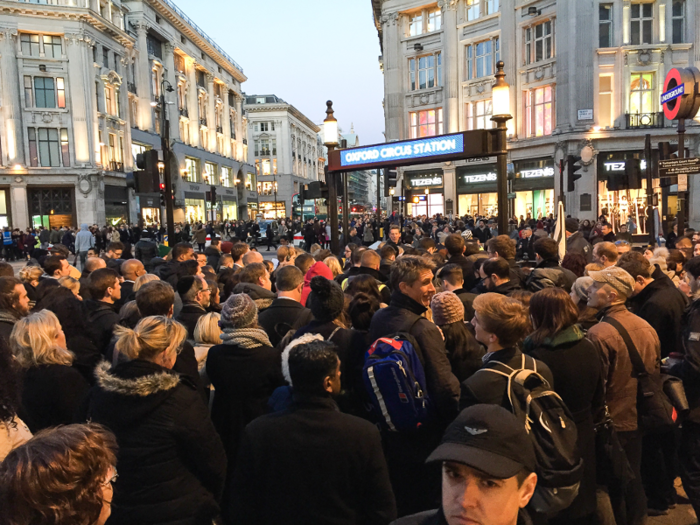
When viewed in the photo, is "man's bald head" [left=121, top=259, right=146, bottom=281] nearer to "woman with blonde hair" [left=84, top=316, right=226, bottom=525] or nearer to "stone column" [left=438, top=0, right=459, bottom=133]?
"woman with blonde hair" [left=84, top=316, right=226, bottom=525]

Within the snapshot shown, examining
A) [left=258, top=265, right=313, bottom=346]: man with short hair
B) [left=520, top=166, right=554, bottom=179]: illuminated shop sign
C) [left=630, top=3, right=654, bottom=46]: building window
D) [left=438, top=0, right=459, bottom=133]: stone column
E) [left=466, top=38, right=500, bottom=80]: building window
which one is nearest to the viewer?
[left=258, top=265, right=313, bottom=346]: man with short hair

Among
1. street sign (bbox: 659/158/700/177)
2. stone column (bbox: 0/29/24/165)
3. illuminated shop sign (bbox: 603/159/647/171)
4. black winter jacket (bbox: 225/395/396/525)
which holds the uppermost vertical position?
stone column (bbox: 0/29/24/165)

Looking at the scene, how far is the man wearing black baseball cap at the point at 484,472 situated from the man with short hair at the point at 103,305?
4.06m

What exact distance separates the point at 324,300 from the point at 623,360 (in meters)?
2.14

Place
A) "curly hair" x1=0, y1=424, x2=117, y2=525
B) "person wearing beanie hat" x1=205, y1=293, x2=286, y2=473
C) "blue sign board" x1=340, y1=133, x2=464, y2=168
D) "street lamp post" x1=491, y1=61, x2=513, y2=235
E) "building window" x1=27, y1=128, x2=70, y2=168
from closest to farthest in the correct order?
"curly hair" x1=0, y1=424, x2=117, y2=525
"person wearing beanie hat" x1=205, y1=293, x2=286, y2=473
"street lamp post" x1=491, y1=61, x2=513, y2=235
"blue sign board" x1=340, y1=133, x2=464, y2=168
"building window" x1=27, y1=128, x2=70, y2=168

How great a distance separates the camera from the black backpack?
2.63 m

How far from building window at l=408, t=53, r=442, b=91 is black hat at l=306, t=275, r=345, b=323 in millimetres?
37490

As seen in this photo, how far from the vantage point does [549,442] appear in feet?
8.67

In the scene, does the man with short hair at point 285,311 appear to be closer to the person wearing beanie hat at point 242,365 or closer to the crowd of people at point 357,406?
the crowd of people at point 357,406

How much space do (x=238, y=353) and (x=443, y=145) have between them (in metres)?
6.30

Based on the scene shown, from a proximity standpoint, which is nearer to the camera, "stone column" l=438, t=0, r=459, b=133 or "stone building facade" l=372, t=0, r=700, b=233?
"stone building facade" l=372, t=0, r=700, b=233

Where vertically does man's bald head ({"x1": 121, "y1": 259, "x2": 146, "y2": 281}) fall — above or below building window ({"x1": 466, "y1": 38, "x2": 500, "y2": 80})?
below

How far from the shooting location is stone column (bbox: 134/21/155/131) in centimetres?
4778

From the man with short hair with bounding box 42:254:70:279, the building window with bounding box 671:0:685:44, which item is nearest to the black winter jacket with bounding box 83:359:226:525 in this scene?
the man with short hair with bounding box 42:254:70:279
